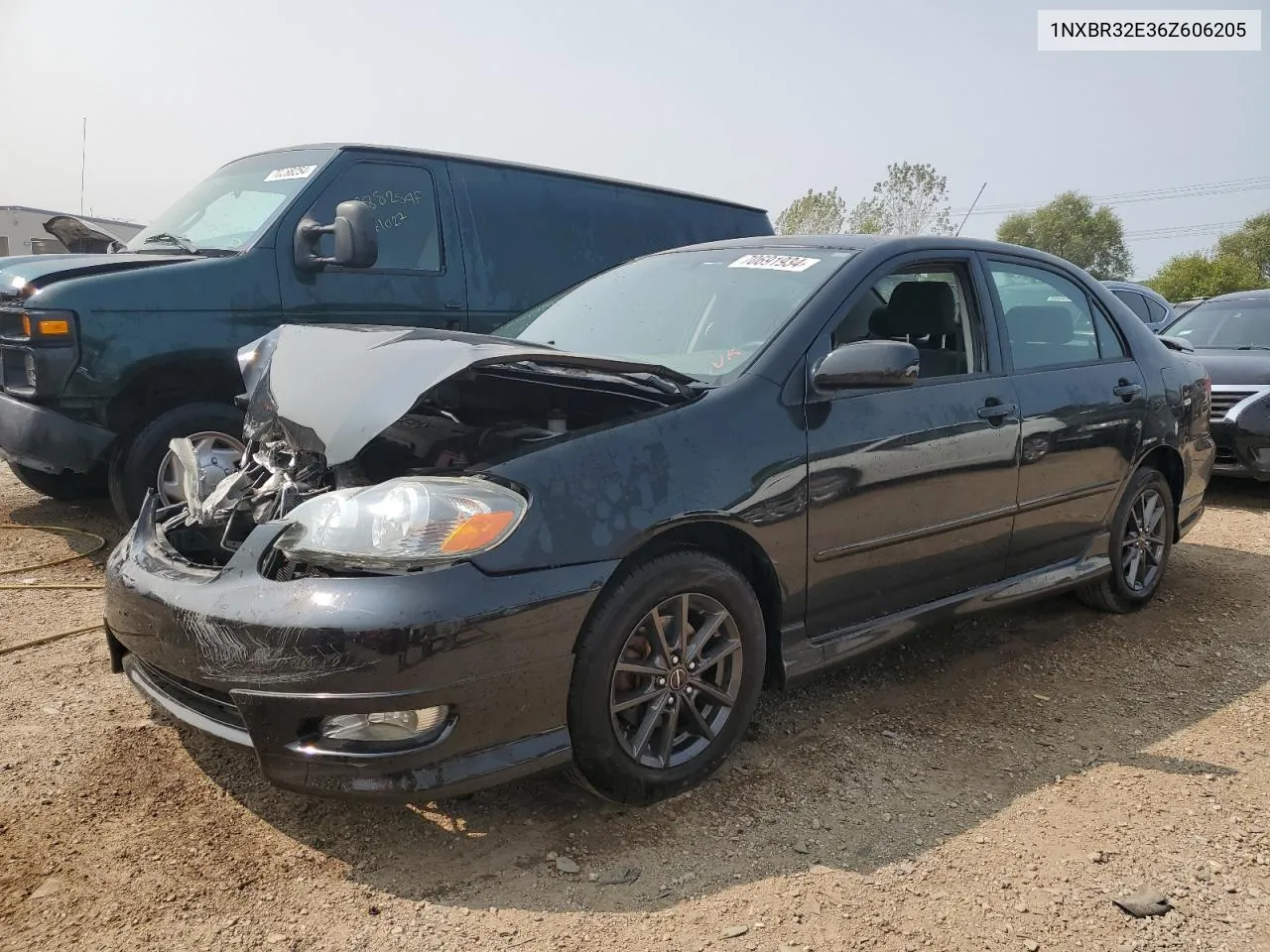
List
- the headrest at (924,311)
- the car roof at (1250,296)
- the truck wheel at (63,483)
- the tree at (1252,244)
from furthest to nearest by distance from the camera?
the tree at (1252,244) < the car roof at (1250,296) < the truck wheel at (63,483) < the headrest at (924,311)

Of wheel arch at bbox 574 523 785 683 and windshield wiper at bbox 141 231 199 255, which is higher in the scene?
windshield wiper at bbox 141 231 199 255

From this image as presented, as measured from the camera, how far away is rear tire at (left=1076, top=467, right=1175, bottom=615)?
4652 millimetres

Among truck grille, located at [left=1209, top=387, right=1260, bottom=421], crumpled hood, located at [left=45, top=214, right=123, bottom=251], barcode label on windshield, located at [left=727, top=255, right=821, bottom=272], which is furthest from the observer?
truck grille, located at [left=1209, top=387, right=1260, bottom=421]

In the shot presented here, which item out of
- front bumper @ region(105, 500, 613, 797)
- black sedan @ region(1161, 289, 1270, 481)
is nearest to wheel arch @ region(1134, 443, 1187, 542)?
black sedan @ region(1161, 289, 1270, 481)

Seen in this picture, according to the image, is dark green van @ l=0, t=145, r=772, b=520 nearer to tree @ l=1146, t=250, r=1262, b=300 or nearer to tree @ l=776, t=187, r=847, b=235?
tree @ l=776, t=187, r=847, b=235

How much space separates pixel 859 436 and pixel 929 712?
107 cm

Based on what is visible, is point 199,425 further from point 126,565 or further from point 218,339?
point 126,565

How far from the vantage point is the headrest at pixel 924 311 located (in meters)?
3.96

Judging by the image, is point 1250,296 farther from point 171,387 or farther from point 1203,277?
point 1203,277

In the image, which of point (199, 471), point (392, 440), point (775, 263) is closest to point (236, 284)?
point (199, 471)

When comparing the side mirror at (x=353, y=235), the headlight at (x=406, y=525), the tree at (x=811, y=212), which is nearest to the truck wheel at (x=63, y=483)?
the side mirror at (x=353, y=235)

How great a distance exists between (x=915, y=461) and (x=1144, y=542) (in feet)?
6.63

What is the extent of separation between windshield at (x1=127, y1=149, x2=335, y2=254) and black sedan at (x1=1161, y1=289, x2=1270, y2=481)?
257 inches

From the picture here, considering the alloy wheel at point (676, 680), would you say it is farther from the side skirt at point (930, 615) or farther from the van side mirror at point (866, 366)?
the van side mirror at point (866, 366)
